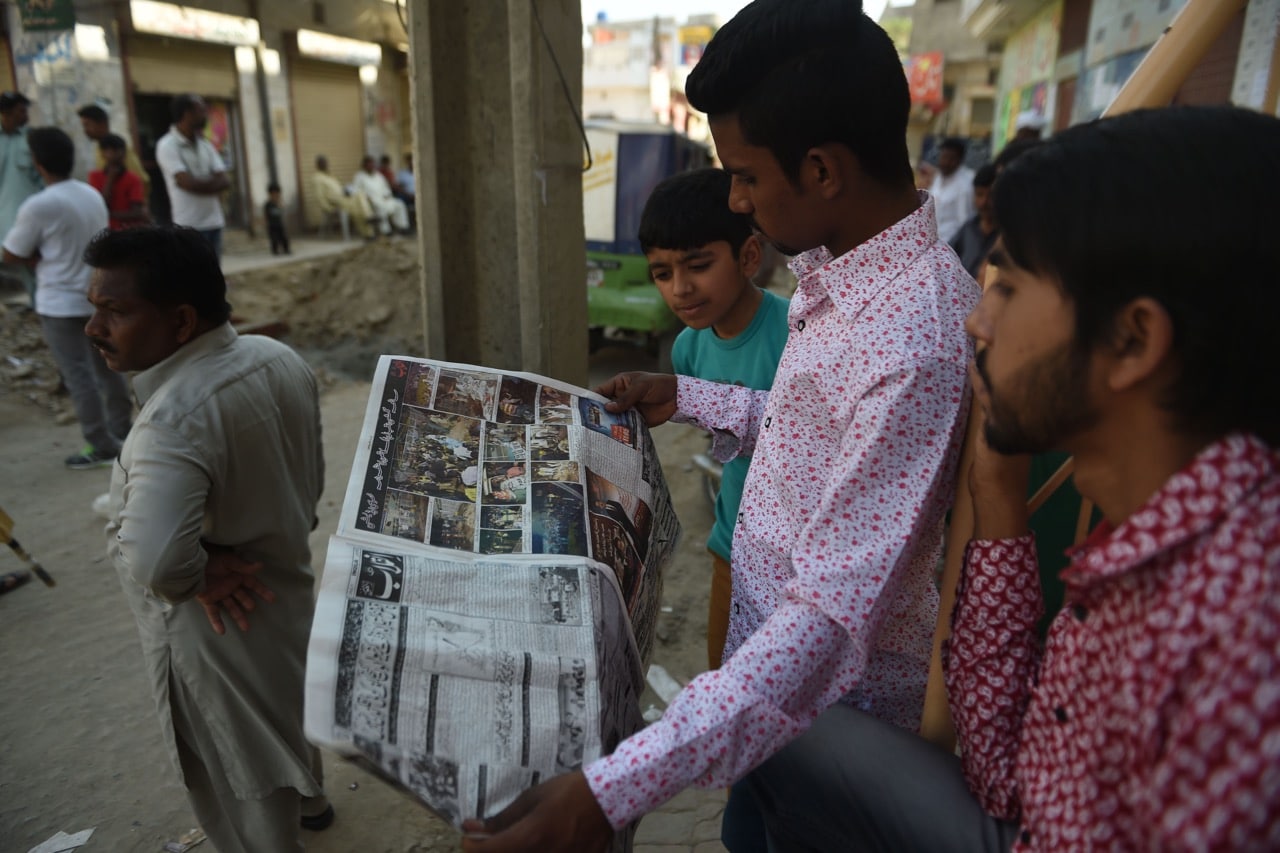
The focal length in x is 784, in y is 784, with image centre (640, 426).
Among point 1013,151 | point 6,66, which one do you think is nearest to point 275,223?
point 6,66

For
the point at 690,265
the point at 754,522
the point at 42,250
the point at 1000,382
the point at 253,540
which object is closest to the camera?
the point at 1000,382

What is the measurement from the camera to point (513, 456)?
1361 mm

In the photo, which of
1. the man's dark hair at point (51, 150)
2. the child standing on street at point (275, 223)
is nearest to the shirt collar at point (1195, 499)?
the man's dark hair at point (51, 150)

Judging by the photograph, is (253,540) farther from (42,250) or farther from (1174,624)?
(42,250)

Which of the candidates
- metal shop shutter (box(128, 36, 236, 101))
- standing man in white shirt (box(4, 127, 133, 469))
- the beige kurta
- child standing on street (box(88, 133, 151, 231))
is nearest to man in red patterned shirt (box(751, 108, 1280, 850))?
the beige kurta

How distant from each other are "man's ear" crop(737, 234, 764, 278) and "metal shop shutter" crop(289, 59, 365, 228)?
1504 centimetres

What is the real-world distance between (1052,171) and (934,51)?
29.3 m

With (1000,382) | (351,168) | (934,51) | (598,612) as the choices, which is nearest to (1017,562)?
(1000,382)

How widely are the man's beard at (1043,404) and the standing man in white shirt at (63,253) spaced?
5.18 m

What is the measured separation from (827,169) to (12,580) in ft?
13.8

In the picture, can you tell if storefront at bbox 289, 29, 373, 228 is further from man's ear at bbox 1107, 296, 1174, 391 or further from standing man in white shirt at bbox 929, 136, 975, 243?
man's ear at bbox 1107, 296, 1174, 391

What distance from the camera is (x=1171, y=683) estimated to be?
26.2 inches

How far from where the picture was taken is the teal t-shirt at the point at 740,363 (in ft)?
6.52

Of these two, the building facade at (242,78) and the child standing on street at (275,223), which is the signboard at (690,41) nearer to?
the building facade at (242,78)
